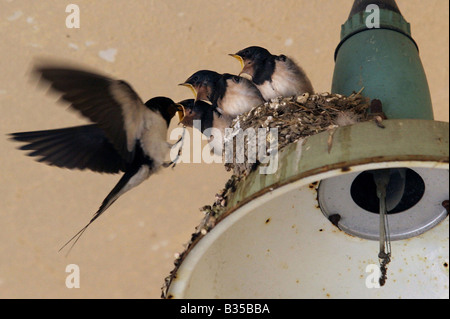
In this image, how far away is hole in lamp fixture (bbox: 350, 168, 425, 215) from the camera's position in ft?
5.06

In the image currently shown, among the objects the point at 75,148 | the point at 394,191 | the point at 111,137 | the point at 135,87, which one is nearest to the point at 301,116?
the point at 394,191

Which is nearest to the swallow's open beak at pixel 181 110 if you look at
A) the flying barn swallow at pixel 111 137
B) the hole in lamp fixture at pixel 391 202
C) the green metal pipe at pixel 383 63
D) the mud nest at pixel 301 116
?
the flying barn swallow at pixel 111 137

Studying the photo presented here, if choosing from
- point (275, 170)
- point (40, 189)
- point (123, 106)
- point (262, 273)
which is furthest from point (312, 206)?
point (40, 189)

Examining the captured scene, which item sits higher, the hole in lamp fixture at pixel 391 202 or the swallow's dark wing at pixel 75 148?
the swallow's dark wing at pixel 75 148

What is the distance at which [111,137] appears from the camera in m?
1.80

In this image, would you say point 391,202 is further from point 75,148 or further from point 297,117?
point 75,148

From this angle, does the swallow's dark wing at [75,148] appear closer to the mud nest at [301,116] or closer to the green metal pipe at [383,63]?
the mud nest at [301,116]

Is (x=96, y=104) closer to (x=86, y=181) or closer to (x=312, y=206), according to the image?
(x=312, y=206)

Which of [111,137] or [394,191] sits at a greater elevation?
[111,137]

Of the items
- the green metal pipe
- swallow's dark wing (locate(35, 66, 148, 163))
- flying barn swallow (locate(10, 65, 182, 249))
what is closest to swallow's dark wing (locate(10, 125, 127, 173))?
flying barn swallow (locate(10, 65, 182, 249))

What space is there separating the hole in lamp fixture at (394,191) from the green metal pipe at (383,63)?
0.50ft

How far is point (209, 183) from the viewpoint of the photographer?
104 inches

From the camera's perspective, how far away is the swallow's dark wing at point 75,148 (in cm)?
191

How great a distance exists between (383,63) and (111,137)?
0.67m
